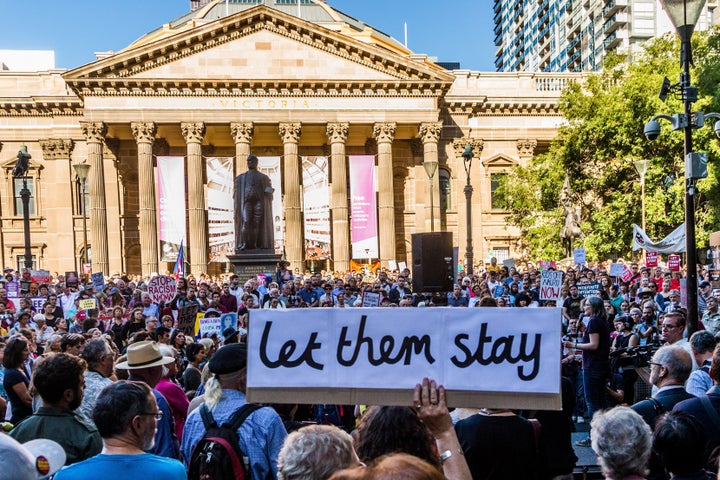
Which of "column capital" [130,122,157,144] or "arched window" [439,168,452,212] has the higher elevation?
"column capital" [130,122,157,144]

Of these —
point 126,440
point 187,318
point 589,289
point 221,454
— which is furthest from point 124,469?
point 589,289

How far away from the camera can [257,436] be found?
4148mm

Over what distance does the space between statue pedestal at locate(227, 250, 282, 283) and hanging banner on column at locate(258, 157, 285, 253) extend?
1619 centimetres

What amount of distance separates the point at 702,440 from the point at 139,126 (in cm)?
3890

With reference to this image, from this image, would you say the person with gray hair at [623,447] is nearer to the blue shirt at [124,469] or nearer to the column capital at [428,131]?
the blue shirt at [124,469]

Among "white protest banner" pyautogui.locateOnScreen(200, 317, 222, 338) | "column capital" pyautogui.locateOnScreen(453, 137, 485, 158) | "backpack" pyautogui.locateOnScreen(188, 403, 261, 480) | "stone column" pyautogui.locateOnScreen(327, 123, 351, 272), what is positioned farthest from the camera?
"column capital" pyautogui.locateOnScreen(453, 137, 485, 158)

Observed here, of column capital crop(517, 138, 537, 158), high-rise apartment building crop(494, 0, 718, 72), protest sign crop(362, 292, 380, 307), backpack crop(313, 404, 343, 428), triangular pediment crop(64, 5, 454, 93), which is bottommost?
backpack crop(313, 404, 343, 428)

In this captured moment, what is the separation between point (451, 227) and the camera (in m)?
46.1

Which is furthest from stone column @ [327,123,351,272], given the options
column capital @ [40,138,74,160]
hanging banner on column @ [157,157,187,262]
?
column capital @ [40,138,74,160]

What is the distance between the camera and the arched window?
45812 millimetres

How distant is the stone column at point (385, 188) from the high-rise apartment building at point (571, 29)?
17312 millimetres

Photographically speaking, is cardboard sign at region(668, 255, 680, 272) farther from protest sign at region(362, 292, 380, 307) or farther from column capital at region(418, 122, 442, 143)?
column capital at region(418, 122, 442, 143)

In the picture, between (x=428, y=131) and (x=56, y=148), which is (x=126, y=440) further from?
(x=56, y=148)

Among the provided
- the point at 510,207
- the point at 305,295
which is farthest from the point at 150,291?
the point at 510,207
